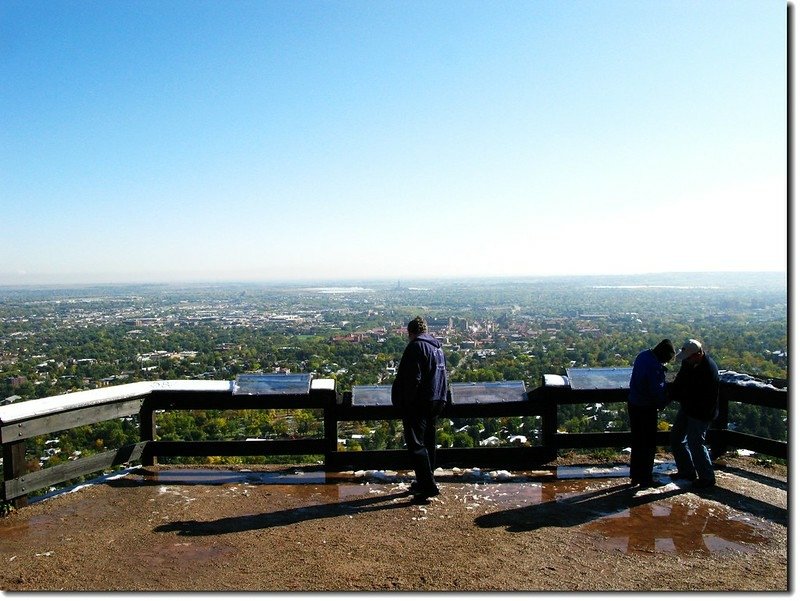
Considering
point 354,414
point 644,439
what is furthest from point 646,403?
point 354,414

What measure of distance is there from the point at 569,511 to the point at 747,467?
288 cm

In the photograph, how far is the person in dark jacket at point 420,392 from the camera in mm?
5770

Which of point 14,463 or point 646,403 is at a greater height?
point 646,403

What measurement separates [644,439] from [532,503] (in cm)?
150

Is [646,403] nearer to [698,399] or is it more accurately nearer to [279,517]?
[698,399]

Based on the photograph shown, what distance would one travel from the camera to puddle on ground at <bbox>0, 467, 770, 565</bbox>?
15.8 ft

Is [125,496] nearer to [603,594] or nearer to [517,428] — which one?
[603,594]

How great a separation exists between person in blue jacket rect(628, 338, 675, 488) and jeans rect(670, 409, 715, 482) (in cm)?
Answer: 36

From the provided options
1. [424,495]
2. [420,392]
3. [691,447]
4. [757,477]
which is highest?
[420,392]

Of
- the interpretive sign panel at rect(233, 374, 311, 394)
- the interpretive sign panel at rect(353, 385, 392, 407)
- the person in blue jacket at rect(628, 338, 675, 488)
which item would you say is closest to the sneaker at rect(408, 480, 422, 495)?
the interpretive sign panel at rect(353, 385, 392, 407)

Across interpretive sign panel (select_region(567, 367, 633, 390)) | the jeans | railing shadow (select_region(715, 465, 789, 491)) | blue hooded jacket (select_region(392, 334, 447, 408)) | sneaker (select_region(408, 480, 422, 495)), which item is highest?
blue hooded jacket (select_region(392, 334, 447, 408))

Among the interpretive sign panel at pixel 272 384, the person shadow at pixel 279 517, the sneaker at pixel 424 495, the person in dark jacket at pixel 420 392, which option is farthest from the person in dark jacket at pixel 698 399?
the interpretive sign panel at pixel 272 384

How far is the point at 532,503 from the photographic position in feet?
19.0

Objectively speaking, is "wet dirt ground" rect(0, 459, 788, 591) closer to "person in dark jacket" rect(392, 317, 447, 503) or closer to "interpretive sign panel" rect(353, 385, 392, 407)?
"person in dark jacket" rect(392, 317, 447, 503)
